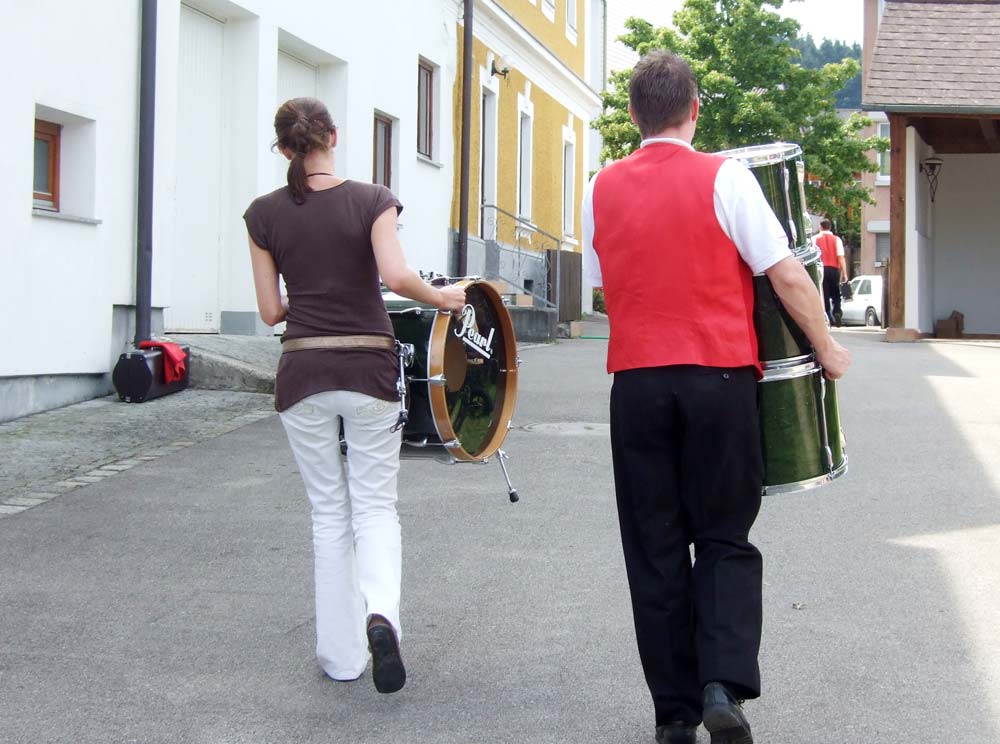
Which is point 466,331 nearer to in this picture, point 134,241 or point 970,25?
point 134,241

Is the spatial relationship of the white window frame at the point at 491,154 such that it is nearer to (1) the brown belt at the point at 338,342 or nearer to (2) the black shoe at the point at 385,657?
(1) the brown belt at the point at 338,342

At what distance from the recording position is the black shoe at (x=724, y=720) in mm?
3514

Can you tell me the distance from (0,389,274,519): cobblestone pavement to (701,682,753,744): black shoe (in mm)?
4480

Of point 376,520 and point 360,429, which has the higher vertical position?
point 360,429

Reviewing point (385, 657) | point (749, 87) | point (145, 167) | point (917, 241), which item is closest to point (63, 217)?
point (145, 167)

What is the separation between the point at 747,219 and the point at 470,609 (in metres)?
2.29

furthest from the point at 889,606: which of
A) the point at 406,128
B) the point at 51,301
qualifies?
the point at 406,128

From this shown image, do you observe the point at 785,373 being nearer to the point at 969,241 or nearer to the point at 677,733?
the point at 677,733

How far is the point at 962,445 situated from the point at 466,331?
5.78m

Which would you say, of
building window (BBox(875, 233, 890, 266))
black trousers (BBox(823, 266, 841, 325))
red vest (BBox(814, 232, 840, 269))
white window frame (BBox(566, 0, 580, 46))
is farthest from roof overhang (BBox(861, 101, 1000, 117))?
building window (BBox(875, 233, 890, 266))

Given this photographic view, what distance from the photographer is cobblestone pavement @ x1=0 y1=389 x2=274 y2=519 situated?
7723 mm

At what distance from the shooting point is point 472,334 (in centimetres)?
495

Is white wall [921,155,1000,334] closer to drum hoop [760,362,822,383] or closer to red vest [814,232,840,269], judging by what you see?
red vest [814,232,840,269]

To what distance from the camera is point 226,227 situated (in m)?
13.7
